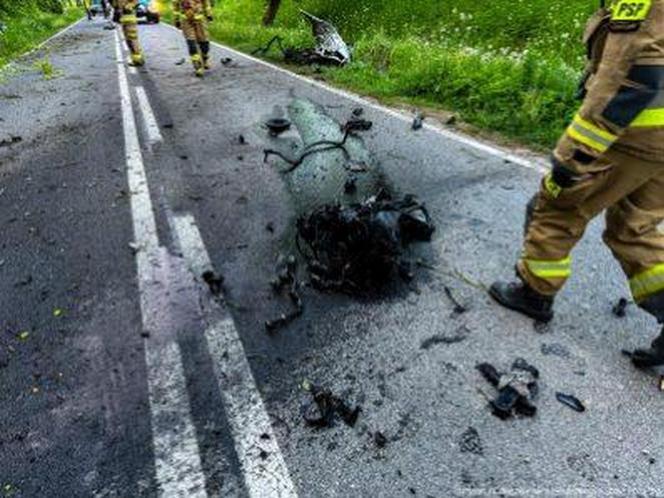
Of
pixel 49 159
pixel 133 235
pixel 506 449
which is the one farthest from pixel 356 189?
pixel 49 159

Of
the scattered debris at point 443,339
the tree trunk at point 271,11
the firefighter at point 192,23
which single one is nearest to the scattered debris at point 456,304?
the scattered debris at point 443,339

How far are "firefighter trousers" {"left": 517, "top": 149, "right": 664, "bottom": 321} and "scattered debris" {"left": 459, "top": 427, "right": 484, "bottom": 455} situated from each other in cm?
108

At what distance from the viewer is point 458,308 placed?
3.38 m

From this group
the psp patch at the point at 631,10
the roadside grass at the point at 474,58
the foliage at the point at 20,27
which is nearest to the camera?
the psp patch at the point at 631,10

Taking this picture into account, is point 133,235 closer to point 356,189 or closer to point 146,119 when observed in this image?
point 356,189

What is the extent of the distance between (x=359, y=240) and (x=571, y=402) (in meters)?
1.65

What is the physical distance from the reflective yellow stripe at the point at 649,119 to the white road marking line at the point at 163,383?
238 cm

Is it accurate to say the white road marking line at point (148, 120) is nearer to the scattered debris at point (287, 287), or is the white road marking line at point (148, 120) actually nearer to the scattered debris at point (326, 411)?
the scattered debris at point (287, 287)

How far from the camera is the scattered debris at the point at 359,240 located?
3660mm

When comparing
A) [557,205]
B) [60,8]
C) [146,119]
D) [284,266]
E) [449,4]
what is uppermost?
[557,205]

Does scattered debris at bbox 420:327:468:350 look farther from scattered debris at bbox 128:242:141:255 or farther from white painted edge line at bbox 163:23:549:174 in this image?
white painted edge line at bbox 163:23:549:174

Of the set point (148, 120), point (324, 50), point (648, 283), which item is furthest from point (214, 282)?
point (324, 50)

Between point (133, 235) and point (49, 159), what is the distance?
109 inches

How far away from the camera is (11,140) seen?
7312 millimetres
